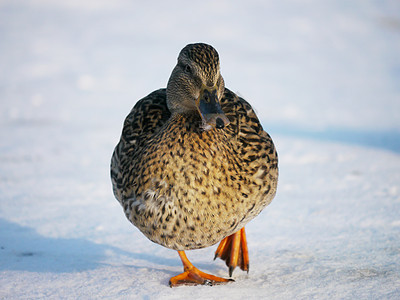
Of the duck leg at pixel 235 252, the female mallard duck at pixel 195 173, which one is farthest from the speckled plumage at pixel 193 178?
the duck leg at pixel 235 252

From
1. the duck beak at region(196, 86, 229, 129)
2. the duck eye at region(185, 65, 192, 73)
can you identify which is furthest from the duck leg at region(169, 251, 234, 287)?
the duck eye at region(185, 65, 192, 73)

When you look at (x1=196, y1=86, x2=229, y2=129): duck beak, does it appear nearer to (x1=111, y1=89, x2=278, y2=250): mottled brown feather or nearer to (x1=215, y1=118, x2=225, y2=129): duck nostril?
(x1=215, y1=118, x2=225, y2=129): duck nostril

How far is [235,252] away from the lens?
137 inches

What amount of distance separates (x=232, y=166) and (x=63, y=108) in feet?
18.9

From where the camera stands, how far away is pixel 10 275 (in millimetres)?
3359

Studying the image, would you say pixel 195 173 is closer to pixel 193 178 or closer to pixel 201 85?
pixel 193 178

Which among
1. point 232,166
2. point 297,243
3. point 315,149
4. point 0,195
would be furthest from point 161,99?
point 315,149

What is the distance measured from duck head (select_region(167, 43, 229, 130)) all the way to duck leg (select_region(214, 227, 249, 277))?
3.20 ft

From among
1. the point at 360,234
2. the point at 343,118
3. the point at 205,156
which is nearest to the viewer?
the point at 205,156

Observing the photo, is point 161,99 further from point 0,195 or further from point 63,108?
point 63,108

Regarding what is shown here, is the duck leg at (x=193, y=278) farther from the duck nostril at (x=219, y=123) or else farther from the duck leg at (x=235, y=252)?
the duck nostril at (x=219, y=123)

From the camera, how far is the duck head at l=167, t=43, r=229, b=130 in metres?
2.74

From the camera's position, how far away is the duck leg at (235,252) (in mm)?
3445

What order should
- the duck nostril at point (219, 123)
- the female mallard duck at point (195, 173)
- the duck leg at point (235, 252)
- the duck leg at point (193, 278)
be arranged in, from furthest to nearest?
the duck leg at point (235, 252) < the duck leg at point (193, 278) < the female mallard duck at point (195, 173) < the duck nostril at point (219, 123)
